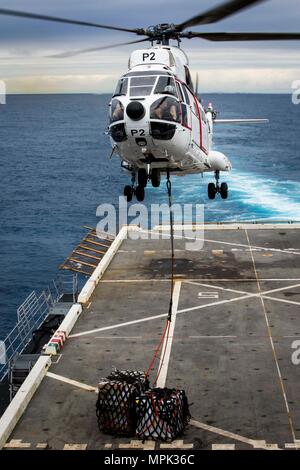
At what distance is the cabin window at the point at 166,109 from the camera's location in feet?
67.4

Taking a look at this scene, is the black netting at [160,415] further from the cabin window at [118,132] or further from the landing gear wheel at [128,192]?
the cabin window at [118,132]

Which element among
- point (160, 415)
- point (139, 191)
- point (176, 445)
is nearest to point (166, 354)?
point (160, 415)

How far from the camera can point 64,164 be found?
127 metres

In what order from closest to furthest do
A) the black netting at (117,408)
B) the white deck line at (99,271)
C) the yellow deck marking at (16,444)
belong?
1. the yellow deck marking at (16,444)
2. the black netting at (117,408)
3. the white deck line at (99,271)

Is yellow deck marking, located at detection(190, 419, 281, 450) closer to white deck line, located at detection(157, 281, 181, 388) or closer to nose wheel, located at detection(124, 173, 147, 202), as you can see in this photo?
white deck line, located at detection(157, 281, 181, 388)

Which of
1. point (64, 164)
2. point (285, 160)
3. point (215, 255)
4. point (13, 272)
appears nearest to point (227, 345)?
point (215, 255)

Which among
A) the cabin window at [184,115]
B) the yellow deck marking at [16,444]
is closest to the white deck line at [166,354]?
the yellow deck marking at [16,444]

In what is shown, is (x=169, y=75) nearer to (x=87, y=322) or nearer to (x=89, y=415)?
(x=89, y=415)

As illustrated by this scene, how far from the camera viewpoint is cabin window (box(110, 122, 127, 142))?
67.5 feet

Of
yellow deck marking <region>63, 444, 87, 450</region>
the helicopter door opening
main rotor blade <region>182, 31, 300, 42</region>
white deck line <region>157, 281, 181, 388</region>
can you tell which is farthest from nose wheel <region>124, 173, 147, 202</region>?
yellow deck marking <region>63, 444, 87, 450</region>

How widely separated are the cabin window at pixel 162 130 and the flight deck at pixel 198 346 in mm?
9993

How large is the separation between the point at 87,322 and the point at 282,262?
51.1ft

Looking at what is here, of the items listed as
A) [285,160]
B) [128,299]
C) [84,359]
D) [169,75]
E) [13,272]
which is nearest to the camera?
[169,75]

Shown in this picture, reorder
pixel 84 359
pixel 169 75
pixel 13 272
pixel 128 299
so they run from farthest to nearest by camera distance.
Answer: pixel 13 272 < pixel 128 299 < pixel 84 359 < pixel 169 75
